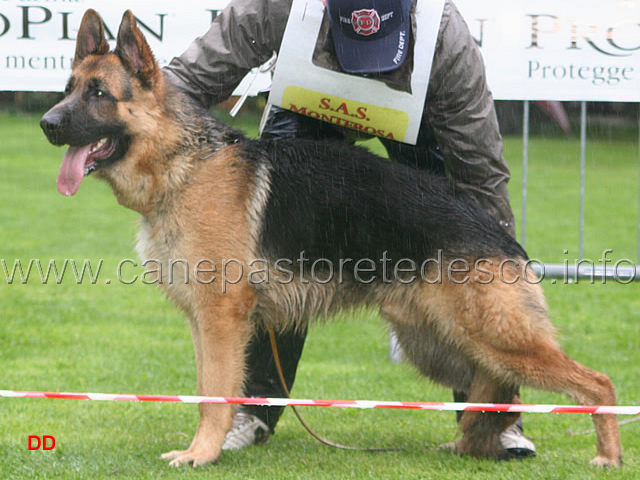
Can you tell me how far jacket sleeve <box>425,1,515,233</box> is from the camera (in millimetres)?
3635

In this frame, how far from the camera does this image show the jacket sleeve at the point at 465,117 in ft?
11.9

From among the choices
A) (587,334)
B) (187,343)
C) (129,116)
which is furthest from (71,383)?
(587,334)

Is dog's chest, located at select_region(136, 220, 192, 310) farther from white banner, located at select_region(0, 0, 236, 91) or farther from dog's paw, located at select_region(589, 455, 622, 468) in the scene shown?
white banner, located at select_region(0, 0, 236, 91)

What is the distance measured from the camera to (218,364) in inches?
136

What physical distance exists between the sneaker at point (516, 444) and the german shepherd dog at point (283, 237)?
0.35m

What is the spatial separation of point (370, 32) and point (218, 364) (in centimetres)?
160

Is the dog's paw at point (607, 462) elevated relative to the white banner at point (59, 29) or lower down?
lower down

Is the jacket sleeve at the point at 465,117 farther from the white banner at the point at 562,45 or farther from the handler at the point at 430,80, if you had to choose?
the white banner at the point at 562,45

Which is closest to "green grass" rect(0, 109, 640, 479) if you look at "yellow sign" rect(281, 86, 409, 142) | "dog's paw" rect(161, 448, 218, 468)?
"dog's paw" rect(161, 448, 218, 468)

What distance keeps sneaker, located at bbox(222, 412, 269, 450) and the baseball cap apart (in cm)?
177

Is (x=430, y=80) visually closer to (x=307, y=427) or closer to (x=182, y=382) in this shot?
(x=307, y=427)

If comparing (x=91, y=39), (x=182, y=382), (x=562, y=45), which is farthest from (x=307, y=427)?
(x=562, y=45)

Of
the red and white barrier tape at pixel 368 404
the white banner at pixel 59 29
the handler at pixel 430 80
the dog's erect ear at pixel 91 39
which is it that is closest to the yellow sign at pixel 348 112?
the handler at pixel 430 80

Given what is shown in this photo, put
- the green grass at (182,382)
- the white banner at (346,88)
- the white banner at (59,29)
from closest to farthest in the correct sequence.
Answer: the green grass at (182,382) < the white banner at (346,88) < the white banner at (59,29)
